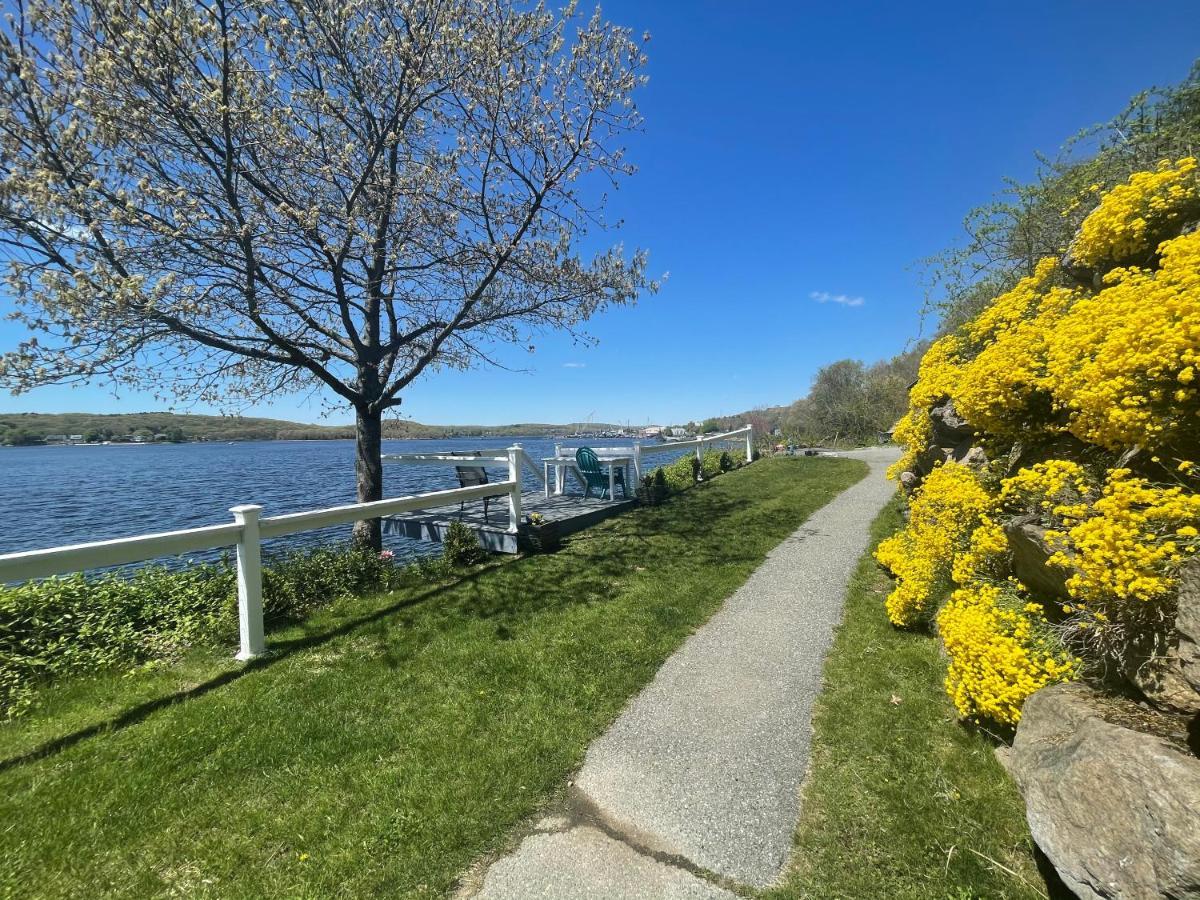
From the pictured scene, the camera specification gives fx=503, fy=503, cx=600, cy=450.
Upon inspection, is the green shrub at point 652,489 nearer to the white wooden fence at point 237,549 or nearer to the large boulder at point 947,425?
the white wooden fence at point 237,549

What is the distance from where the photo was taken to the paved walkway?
7.04ft

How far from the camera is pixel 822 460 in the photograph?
672 inches

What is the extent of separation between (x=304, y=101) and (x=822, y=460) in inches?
640

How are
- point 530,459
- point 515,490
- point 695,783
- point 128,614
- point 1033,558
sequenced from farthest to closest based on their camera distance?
point 530,459 < point 515,490 < point 128,614 < point 1033,558 < point 695,783

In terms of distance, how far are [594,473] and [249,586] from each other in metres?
6.89

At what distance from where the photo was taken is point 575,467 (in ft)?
35.0

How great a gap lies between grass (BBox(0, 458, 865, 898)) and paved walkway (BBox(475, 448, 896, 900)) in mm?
194

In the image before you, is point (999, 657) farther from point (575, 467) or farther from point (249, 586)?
point (575, 467)

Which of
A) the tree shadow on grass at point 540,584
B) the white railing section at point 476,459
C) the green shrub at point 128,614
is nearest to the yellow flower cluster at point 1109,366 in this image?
the tree shadow on grass at point 540,584

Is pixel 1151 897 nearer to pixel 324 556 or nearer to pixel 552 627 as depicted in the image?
pixel 552 627

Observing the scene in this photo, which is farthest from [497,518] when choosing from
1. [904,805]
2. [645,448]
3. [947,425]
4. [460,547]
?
[904,805]

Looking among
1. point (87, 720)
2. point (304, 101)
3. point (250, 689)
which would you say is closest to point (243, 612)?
point (250, 689)

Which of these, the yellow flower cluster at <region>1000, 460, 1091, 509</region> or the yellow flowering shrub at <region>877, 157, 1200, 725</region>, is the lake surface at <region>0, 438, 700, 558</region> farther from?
the yellow flower cluster at <region>1000, 460, 1091, 509</region>

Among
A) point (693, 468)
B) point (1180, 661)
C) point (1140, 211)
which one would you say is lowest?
point (693, 468)
